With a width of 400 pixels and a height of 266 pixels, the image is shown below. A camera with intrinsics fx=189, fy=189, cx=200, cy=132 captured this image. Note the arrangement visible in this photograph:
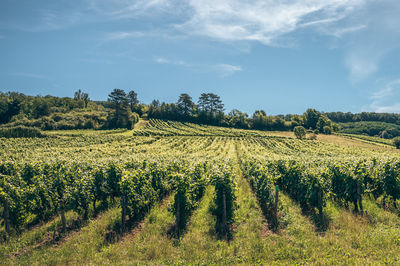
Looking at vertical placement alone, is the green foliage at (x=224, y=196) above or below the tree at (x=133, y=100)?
below

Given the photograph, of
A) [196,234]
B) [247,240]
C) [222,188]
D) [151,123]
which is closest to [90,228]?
[196,234]

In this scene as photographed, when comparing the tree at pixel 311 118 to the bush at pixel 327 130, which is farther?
the tree at pixel 311 118

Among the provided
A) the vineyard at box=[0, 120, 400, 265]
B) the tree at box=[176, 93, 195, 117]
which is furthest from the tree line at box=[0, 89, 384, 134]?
the vineyard at box=[0, 120, 400, 265]

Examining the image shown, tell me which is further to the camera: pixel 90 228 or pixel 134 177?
pixel 134 177

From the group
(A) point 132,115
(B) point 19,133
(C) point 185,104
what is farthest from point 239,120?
(B) point 19,133

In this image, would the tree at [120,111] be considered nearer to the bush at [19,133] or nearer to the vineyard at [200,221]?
the bush at [19,133]

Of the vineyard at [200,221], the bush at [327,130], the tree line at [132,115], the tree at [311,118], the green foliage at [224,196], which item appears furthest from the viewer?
the tree at [311,118]

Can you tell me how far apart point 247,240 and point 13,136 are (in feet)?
278

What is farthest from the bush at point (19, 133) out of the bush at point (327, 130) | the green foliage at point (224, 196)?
the bush at point (327, 130)

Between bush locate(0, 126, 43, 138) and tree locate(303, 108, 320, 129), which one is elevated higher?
tree locate(303, 108, 320, 129)

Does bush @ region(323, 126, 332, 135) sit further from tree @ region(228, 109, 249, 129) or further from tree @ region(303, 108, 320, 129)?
tree @ region(228, 109, 249, 129)

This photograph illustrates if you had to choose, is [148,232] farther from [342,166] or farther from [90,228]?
[342,166]

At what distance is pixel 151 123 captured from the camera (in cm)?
9950

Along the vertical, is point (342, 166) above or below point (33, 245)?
above
